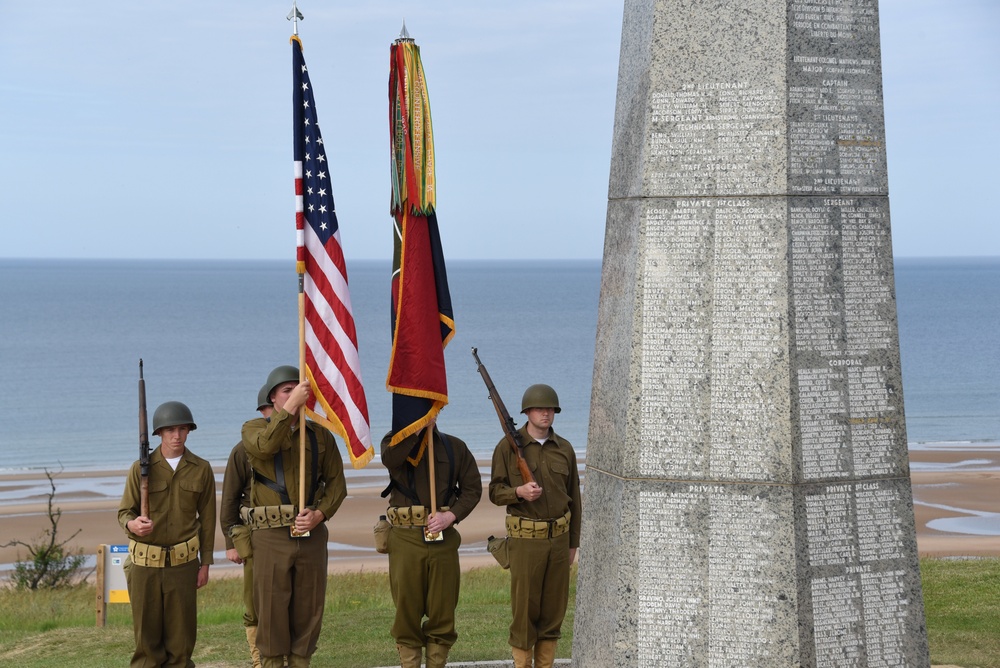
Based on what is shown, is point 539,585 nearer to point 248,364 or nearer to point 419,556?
point 419,556

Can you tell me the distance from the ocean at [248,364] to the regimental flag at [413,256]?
23.8 meters

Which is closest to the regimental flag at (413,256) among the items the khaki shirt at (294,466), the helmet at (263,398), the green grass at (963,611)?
the khaki shirt at (294,466)

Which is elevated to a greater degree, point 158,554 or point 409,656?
point 158,554

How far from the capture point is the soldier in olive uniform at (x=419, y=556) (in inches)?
296

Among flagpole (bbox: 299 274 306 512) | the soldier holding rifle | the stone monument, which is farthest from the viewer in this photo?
the soldier holding rifle

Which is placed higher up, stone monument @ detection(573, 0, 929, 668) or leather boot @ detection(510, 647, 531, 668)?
stone monument @ detection(573, 0, 929, 668)

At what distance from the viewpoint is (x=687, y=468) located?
5828 mm

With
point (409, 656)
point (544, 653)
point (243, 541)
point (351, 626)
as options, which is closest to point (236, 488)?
point (243, 541)

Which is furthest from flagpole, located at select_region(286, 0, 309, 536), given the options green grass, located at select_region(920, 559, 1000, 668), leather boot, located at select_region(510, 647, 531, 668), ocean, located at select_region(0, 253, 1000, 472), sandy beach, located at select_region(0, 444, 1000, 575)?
ocean, located at select_region(0, 253, 1000, 472)

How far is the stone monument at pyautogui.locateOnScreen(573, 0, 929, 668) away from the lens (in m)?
5.74

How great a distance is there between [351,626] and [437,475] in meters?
2.58

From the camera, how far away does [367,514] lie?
902 inches

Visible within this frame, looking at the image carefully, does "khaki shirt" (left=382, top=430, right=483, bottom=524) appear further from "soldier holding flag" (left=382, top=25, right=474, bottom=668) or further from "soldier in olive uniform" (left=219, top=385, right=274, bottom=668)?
"soldier in olive uniform" (left=219, top=385, right=274, bottom=668)

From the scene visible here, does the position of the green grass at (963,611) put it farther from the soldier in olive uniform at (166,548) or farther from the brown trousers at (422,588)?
the soldier in olive uniform at (166,548)
